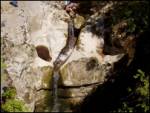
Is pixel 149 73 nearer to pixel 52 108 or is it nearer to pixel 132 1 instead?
pixel 132 1

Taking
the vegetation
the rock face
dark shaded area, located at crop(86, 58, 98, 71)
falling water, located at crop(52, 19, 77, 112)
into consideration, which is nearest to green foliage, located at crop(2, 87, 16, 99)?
the vegetation

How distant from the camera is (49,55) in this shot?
10.6 m

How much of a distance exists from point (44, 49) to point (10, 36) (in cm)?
122

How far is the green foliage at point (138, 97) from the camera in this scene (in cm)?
908

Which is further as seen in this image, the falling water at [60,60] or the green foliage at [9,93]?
the falling water at [60,60]

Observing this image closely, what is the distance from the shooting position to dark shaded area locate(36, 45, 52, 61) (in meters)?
10.4

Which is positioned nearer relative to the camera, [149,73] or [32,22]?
[149,73]

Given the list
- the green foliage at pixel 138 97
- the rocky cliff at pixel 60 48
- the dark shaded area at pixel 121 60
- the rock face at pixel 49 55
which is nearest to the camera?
the green foliage at pixel 138 97

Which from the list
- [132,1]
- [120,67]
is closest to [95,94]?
[120,67]

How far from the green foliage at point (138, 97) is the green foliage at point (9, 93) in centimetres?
220

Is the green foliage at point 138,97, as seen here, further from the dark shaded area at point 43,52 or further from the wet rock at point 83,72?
the dark shaded area at point 43,52

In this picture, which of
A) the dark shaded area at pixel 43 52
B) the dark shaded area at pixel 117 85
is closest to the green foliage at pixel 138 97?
the dark shaded area at pixel 117 85

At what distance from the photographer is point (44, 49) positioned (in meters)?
10.5

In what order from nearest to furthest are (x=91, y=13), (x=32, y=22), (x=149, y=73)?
(x=149, y=73), (x=32, y=22), (x=91, y=13)
